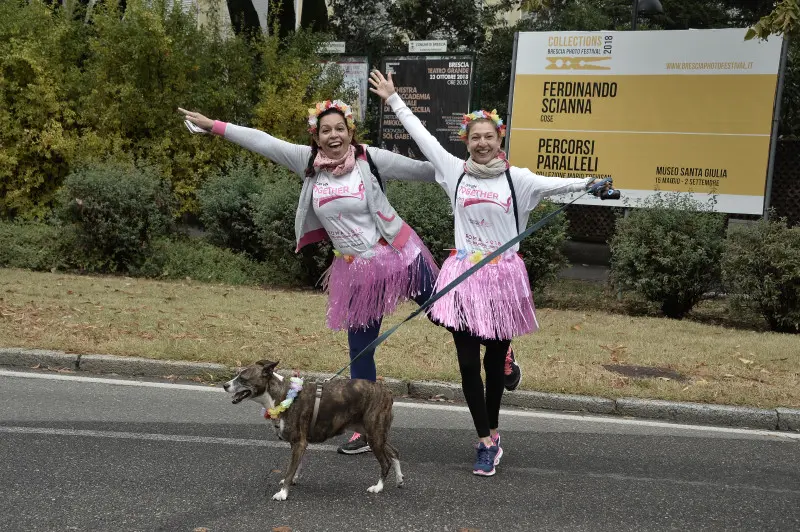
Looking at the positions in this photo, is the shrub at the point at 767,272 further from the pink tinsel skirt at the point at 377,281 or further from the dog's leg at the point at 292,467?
the dog's leg at the point at 292,467

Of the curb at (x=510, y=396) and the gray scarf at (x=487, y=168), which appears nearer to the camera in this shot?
the gray scarf at (x=487, y=168)

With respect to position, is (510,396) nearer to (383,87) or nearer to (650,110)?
(383,87)

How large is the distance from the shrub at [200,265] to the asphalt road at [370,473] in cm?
645

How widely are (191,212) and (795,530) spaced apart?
13.1 m

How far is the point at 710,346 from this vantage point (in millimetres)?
9227

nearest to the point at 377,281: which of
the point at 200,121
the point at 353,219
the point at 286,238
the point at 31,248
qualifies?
the point at 353,219

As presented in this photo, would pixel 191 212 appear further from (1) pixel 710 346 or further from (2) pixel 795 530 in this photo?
(2) pixel 795 530

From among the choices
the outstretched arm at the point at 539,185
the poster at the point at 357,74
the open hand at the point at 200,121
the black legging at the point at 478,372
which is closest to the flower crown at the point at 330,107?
the open hand at the point at 200,121

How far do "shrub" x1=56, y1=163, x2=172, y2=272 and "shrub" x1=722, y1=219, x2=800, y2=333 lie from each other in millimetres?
7780

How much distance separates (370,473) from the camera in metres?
5.26

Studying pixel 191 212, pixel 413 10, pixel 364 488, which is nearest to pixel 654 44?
pixel 191 212

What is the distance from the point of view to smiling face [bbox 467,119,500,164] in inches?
203

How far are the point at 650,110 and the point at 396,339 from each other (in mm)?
7115

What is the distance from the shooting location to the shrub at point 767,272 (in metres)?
10.5
